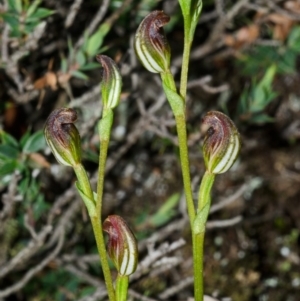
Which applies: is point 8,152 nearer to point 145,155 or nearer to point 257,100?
point 257,100

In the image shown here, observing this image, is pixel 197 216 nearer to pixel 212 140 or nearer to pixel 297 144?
pixel 212 140

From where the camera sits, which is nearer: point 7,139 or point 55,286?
point 7,139

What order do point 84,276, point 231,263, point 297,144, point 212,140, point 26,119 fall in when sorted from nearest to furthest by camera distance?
point 212,140
point 84,276
point 26,119
point 231,263
point 297,144

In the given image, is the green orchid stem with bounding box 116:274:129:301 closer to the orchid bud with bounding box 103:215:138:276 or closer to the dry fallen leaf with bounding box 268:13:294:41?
the orchid bud with bounding box 103:215:138:276

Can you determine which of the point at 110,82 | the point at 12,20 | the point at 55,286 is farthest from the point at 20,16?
the point at 55,286

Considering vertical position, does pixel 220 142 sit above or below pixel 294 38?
Answer: above

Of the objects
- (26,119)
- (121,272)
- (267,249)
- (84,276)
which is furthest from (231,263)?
(121,272)

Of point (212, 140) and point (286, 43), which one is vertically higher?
point (212, 140)
